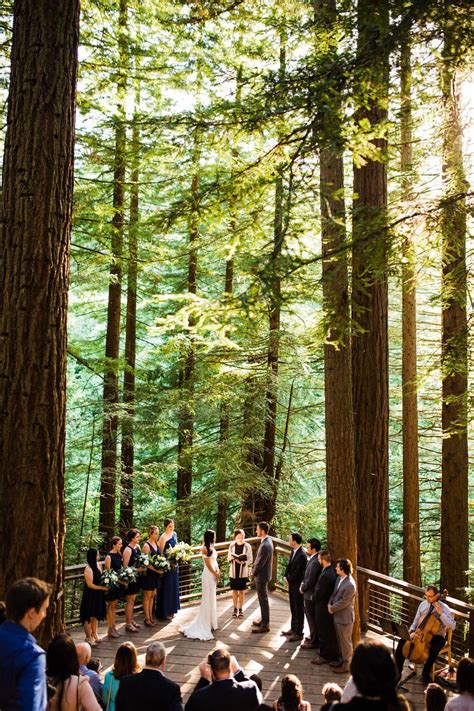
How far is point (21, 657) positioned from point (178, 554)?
706 centimetres

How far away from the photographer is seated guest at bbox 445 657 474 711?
15.4 feet

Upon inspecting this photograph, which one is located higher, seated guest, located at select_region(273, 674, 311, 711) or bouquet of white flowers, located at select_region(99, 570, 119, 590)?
seated guest, located at select_region(273, 674, 311, 711)

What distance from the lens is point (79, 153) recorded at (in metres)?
11.8

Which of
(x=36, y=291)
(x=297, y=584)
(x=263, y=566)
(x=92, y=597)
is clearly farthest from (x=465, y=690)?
(x=92, y=597)

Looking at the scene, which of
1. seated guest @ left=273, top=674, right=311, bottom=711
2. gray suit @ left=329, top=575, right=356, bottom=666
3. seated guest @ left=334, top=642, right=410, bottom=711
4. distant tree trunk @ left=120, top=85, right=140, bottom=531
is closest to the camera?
seated guest @ left=334, top=642, right=410, bottom=711

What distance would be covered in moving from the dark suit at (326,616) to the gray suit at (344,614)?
0.27 m

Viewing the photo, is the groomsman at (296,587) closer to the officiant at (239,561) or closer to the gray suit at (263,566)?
the gray suit at (263,566)

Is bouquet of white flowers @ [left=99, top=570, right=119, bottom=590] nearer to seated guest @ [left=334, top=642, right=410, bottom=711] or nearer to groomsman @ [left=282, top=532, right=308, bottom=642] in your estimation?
groomsman @ [left=282, top=532, right=308, bottom=642]

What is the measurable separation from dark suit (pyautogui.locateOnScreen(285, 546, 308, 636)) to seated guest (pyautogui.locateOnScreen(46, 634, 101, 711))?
5.45 m

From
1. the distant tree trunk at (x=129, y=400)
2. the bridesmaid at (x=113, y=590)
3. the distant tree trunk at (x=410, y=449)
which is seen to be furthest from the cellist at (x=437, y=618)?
the distant tree trunk at (x=129, y=400)

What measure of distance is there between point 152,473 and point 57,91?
11909 mm

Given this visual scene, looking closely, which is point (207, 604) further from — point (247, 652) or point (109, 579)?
point (109, 579)

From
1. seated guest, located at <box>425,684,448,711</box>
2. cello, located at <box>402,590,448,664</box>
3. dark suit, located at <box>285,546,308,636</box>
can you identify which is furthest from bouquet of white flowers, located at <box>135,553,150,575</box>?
seated guest, located at <box>425,684,448,711</box>

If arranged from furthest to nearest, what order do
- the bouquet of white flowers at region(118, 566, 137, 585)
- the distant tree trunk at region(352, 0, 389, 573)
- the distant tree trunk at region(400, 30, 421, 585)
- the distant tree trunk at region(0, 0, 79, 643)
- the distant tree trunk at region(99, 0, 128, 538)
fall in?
the distant tree trunk at region(99, 0, 128, 538) → the distant tree trunk at region(400, 30, 421, 585) → the distant tree trunk at region(352, 0, 389, 573) → the bouquet of white flowers at region(118, 566, 137, 585) → the distant tree trunk at region(0, 0, 79, 643)
